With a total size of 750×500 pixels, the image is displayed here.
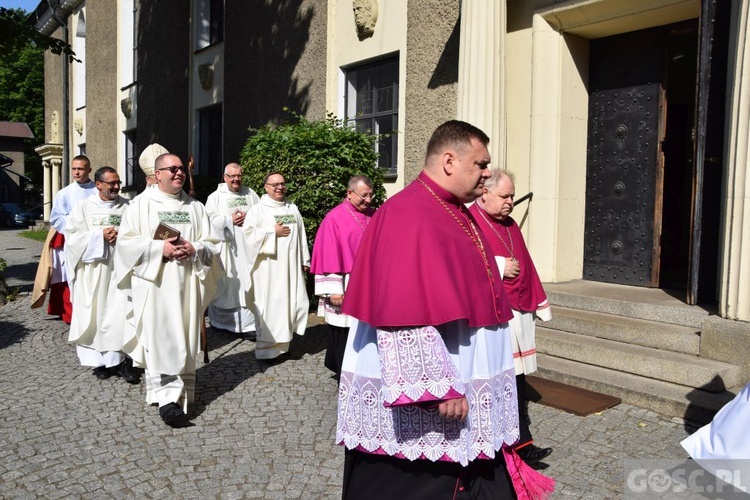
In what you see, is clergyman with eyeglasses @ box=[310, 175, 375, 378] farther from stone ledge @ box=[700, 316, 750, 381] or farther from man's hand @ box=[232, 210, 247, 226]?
stone ledge @ box=[700, 316, 750, 381]

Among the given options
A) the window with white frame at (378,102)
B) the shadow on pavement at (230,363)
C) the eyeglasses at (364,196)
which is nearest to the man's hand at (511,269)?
the eyeglasses at (364,196)

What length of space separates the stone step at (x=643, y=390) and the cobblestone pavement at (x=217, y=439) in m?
0.11

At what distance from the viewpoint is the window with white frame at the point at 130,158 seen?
21625mm

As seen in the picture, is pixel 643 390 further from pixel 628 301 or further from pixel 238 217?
pixel 238 217

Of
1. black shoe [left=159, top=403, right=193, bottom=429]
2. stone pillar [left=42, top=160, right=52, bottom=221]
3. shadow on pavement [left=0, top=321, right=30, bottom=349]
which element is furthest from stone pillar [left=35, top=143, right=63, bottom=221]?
black shoe [left=159, top=403, right=193, bottom=429]

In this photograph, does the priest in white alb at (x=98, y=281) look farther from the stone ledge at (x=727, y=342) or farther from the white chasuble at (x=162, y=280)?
the stone ledge at (x=727, y=342)

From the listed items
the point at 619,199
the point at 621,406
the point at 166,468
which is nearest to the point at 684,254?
the point at 619,199

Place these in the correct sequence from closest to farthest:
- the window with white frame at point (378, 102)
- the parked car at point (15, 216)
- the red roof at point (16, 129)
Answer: the window with white frame at point (378, 102), the parked car at point (15, 216), the red roof at point (16, 129)

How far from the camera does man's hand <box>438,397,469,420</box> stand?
238 cm

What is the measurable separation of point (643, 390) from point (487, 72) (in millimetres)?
3990

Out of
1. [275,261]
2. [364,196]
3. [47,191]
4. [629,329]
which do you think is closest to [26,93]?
[47,191]

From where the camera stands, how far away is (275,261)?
23.7 ft

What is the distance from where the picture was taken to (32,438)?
4672mm

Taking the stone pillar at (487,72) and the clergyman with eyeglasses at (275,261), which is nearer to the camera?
the clergyman with eyeglasses at (275,261)
